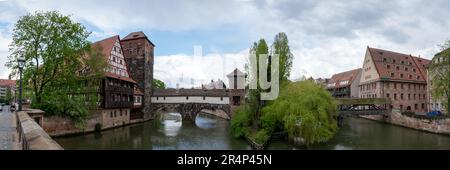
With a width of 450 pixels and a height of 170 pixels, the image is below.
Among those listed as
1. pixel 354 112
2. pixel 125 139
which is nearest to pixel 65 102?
pixel 125 139

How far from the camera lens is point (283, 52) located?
26.5 m

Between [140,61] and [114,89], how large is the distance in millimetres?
10247

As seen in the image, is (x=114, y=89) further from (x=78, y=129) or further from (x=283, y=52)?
(x=283, y=52)

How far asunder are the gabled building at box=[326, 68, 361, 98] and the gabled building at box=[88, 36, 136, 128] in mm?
38694

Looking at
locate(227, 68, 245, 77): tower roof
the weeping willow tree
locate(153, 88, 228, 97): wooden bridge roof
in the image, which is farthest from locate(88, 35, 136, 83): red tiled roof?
locate(227, 68, 245, 77): tower roof

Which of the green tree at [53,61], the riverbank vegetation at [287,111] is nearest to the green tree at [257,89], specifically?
the riverbank vegetation at [287,111]

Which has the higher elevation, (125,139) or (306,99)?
(306,99)

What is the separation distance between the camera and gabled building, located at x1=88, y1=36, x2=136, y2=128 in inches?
1203

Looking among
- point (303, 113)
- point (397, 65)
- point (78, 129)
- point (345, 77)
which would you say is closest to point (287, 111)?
point (303, 113)

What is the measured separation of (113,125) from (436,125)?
3324 cm

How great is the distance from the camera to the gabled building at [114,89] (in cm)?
3056

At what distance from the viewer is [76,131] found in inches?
1030

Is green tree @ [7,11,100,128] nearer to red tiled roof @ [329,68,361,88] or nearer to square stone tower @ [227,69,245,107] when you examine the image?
square stone tower @ [227,69,245,107]
